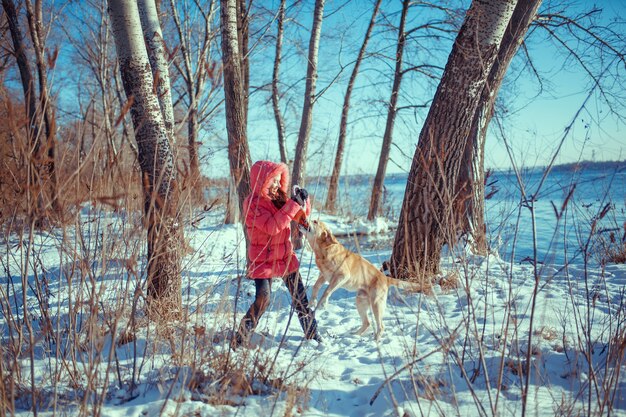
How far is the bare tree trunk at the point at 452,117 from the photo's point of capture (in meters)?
3.60

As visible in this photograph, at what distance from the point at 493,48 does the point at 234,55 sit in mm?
3139

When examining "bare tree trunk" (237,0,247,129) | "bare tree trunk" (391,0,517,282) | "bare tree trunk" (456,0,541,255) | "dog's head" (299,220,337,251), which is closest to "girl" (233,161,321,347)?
"dog's head" (299,220,337,251)

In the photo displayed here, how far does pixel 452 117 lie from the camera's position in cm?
381

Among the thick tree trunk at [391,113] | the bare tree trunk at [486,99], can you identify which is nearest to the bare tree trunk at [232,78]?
the bare tree trunk at [486,99]

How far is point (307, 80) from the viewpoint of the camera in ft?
20.6

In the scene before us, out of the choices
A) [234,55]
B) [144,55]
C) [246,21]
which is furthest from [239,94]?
[246,21]

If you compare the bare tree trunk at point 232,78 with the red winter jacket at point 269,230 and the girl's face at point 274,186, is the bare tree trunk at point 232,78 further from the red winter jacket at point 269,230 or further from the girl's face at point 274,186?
the red winter jacket at point 269,230

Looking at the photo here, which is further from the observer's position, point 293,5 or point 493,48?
point 293,5

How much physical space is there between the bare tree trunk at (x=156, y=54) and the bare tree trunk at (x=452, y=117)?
105 inches

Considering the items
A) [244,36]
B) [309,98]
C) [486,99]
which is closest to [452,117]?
[486,99]

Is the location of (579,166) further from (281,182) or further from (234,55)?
(234,55)

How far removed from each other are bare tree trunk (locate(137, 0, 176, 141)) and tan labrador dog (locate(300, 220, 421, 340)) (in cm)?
169

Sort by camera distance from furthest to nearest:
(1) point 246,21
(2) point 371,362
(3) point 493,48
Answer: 1. (1) point 246,21
2. (3) point 493,48
3. (2) point 371,362

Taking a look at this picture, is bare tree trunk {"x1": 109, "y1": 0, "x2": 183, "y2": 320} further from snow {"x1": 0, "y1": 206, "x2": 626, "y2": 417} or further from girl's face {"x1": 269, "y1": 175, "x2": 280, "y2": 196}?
girl's face {"x1": 269, "y1": 175, "x2": 280, "y2": 196}
